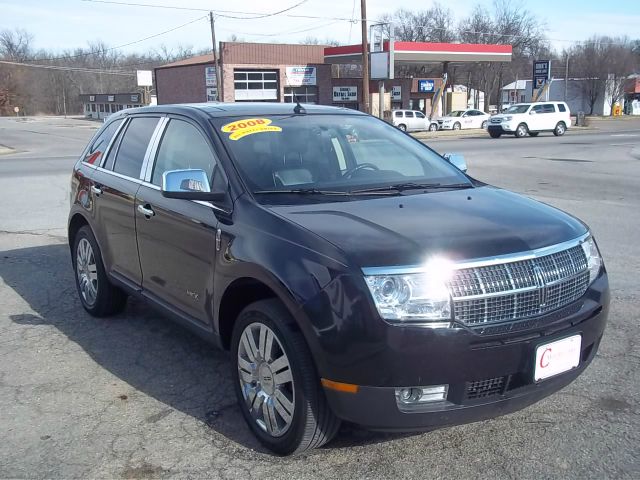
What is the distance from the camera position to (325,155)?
170 inches

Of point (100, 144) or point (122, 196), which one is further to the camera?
point (100, 144)

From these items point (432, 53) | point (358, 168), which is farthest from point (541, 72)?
point (358, 168)

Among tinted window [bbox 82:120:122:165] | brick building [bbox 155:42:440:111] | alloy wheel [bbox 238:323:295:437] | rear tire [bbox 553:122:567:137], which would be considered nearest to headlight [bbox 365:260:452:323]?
alloy wheel [bbox 238:323:295:437]

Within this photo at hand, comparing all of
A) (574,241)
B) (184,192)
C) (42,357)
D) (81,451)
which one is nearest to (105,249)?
(42,357)

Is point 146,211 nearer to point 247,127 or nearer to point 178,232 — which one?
point 178,232

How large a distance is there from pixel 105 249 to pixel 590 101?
79.6 meters

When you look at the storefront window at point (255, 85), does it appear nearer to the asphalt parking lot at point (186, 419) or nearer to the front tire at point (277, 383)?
the asphalt parking lot at point (186, 419)

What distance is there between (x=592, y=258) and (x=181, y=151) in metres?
2.65

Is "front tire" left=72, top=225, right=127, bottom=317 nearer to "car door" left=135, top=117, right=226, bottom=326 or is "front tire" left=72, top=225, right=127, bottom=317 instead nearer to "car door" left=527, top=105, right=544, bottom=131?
"car door" left=135, top=117, right=226, bottom=326

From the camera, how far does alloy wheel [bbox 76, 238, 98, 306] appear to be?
5491mm

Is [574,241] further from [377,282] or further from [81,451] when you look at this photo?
[81,451]

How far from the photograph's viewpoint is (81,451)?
3393mm

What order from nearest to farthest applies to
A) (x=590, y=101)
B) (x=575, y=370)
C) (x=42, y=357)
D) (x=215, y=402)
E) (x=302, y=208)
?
(x=575, y=370) → (x=302, y=208) → (x=215, y=402) → (x=42, y=357) → (x=590, y=101)

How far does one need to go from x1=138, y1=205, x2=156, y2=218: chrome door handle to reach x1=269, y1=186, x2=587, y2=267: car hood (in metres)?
1.25
